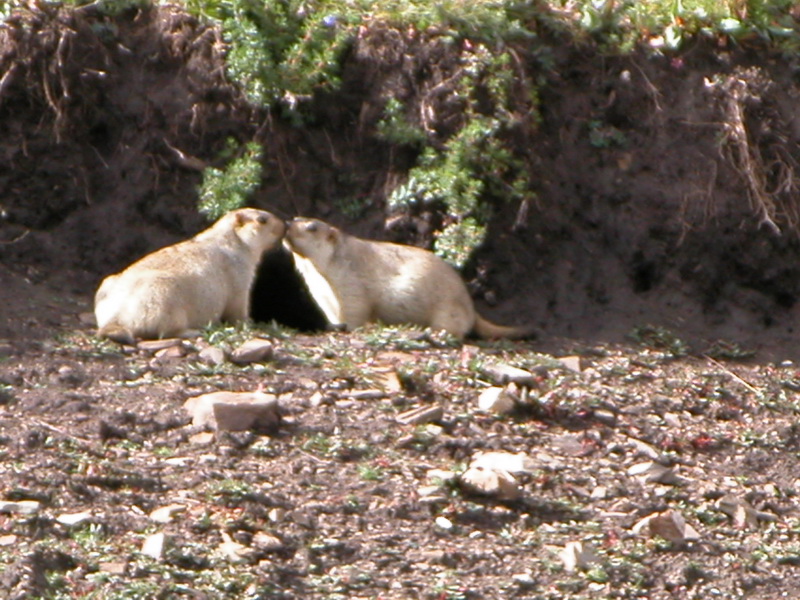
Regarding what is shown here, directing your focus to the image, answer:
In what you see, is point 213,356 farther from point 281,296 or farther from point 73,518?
point 281,296

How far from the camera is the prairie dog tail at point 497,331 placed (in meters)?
8.12

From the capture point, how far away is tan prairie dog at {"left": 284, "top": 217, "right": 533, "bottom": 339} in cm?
816

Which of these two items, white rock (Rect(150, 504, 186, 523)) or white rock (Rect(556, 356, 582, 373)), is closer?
white rock (Rect(150, 504, 186, 523))

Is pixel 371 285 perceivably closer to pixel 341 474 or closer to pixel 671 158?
pixel 671 158

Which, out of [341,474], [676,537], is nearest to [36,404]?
[341,474]

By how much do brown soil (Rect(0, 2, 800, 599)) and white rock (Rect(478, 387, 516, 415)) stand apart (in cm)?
6

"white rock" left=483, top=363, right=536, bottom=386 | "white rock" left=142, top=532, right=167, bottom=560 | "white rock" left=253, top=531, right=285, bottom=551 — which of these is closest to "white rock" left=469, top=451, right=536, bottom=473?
"white rock" left=483, top=363, right=536, bottom=386

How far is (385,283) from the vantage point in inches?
328

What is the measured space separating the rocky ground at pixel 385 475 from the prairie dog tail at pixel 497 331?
2.03 ft

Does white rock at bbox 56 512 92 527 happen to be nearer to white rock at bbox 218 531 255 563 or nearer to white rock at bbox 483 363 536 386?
white rock at bbox 218 531 255 563

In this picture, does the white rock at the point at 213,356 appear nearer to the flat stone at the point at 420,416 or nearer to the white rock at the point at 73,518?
the flat stone at the point at 420,416

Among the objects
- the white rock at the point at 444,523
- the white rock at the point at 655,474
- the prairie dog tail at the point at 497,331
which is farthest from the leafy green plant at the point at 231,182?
the white rock at the point at 444,523

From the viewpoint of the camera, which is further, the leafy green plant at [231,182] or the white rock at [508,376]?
the leafy green plant at [231,182]

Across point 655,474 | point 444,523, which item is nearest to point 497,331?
point 655,474
